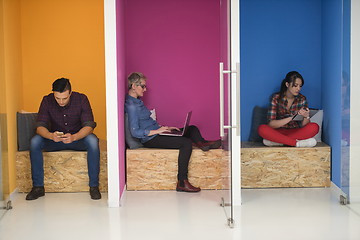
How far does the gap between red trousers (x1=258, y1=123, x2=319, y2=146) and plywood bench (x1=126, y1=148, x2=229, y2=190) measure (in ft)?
1.89

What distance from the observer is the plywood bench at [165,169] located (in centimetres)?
611

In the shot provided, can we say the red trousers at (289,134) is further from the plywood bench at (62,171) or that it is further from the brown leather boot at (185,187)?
the plywood bench at (62,171)

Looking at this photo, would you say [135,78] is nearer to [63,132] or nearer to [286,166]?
[63,132]

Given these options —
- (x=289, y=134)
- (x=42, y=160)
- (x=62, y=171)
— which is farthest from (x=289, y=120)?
(x=42, y=160)

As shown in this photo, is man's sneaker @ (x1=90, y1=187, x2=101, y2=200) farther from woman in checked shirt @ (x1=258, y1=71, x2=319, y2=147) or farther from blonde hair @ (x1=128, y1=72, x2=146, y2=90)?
woman in checked shirt @ (x1=258, y1=71, x2=319, y2=147)

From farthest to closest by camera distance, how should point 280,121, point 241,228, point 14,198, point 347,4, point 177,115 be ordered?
point 177,115
point 280,121
point 14,198
point 347,4
point 241,228

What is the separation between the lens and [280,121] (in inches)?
251

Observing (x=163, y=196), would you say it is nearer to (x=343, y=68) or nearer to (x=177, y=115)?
(x=177, y=115)

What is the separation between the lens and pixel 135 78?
6211 millimetres

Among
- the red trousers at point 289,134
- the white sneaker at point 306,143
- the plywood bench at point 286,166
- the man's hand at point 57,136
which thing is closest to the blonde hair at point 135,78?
the man's hand at point 57,136

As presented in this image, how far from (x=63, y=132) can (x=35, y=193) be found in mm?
688

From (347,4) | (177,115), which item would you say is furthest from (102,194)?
(347,4)

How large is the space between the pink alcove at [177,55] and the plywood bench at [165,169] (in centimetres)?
78

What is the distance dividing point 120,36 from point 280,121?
6.30ft
